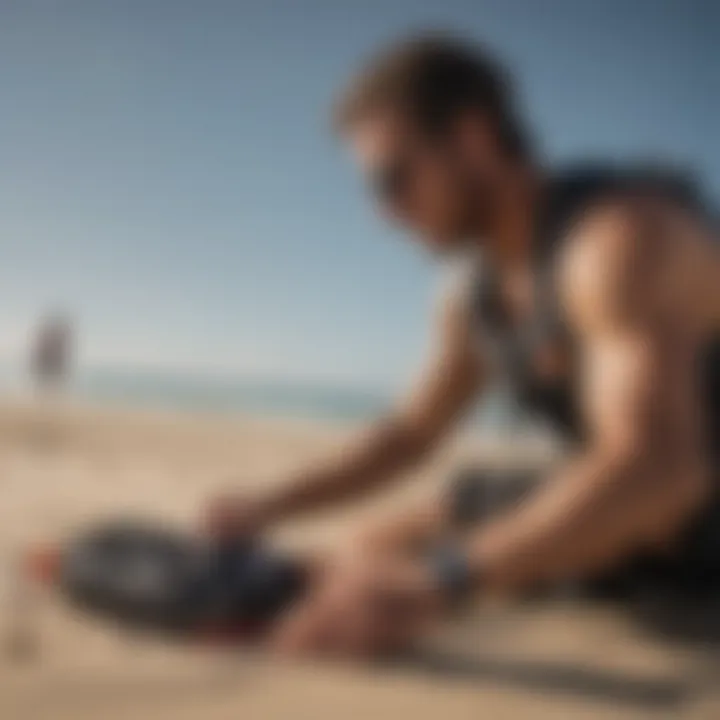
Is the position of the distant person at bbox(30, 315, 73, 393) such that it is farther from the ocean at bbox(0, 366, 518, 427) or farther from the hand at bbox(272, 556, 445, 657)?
the hand at bbox(272, 556, 445, 657)

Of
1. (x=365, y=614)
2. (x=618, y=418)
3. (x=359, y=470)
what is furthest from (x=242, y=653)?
(x=618, y=418)

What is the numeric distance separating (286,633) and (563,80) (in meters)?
0.55

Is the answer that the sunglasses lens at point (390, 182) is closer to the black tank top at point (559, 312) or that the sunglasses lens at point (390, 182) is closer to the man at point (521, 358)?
the man at point (521, 358)

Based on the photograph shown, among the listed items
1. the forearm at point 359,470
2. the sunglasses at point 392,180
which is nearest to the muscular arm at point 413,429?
the forearm at point 359,470

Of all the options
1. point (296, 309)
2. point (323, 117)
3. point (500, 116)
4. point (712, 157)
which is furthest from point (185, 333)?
point (712, 157)

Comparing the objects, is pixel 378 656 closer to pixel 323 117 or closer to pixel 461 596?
pixel 461 596

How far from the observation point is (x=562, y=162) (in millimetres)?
765

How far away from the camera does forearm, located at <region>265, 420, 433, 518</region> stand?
0.77 m

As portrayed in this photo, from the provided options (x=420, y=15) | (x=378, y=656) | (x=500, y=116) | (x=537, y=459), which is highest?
(x=420, y=15)

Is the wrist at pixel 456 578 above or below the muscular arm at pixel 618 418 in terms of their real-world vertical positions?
below

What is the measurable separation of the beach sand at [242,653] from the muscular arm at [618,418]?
61mm

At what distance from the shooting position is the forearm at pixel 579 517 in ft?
2.19

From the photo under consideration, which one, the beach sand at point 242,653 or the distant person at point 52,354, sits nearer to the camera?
the beach sand at point 242,653

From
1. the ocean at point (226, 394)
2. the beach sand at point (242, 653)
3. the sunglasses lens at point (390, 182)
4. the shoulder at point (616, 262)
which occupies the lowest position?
the beach sand at point (242, 653)
